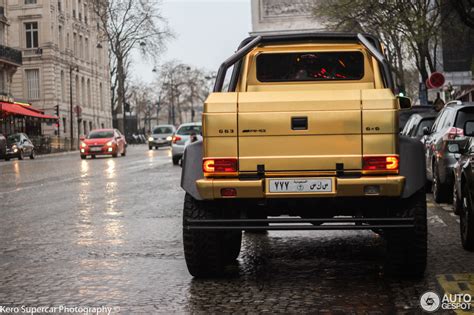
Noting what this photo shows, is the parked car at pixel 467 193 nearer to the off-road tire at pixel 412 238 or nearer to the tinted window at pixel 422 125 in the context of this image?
the off-road tire at pixel 412 238

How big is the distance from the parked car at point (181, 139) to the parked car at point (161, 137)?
27886 millimetres

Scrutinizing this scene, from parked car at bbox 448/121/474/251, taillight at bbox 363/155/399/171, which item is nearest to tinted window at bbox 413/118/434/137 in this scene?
parked car at bbox 448/121/474/251

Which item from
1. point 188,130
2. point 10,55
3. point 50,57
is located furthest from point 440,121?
point 50,57

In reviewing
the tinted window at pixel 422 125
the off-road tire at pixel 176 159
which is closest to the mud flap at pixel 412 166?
the tinted window at pixel 422 125

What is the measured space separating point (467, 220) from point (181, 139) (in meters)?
24.7

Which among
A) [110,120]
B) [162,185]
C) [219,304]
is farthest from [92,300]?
[110,120]

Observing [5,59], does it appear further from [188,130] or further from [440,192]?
[440,192]

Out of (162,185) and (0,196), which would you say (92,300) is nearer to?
(0,196)

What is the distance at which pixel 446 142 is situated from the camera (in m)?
14.1

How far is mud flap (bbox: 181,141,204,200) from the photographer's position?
7148 millimetres

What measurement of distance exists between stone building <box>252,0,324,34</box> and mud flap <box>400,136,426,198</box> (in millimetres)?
48203

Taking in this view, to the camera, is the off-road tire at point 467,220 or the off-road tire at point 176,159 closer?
the off-road tire at point 467,220

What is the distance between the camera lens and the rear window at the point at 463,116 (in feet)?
46.0

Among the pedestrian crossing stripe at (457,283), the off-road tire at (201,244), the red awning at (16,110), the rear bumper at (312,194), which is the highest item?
the red awning at (16,110)
